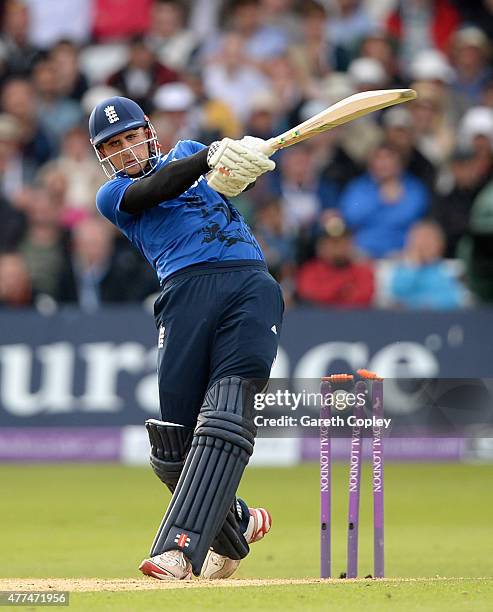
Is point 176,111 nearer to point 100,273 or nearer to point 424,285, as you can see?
point 100,273

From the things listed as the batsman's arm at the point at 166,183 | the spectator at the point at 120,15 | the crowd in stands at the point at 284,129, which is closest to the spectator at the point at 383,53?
the crowd in stands at the point at 284,129

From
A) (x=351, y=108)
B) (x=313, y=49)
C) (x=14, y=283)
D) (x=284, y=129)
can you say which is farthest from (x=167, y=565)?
(x=313, y=49)

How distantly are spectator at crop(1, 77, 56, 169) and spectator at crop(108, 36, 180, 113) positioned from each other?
851mm

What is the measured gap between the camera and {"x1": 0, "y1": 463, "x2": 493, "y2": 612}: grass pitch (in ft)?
18.0

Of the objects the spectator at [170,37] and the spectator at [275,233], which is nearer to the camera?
the spectator at [275,233]

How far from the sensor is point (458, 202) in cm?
1321

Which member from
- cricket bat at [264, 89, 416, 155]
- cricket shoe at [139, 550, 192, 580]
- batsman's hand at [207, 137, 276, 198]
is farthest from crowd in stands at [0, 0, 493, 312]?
cricket shoe at [139, 550, 192, 580]

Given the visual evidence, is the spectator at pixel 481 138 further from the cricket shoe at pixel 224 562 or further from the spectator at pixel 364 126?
the cricket shoe at pixel 224 562

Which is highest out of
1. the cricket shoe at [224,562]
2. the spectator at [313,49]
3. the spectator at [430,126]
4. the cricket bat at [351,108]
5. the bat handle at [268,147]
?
the spectator at [313,49]

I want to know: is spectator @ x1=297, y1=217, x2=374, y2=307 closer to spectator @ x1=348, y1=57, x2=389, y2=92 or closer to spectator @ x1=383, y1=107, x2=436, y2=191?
spectator @ x1=383, y1=107, x2=436, y2=191

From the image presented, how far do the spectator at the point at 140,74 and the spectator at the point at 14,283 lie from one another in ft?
8.19

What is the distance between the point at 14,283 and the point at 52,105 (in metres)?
2.72

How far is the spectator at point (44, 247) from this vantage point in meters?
13.0

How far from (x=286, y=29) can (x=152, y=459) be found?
950 centimetres
